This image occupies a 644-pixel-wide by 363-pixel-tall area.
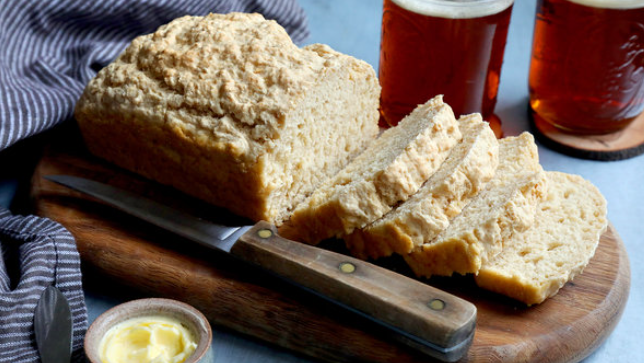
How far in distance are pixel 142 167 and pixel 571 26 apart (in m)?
2.22

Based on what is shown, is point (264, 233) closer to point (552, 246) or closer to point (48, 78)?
point (552, 246)

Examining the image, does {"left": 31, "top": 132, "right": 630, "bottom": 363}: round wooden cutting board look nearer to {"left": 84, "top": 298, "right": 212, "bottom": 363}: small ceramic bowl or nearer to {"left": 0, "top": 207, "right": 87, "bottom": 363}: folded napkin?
{"left": 0, "top": 207, "right": 87, "bottom": 363}: folded napkin

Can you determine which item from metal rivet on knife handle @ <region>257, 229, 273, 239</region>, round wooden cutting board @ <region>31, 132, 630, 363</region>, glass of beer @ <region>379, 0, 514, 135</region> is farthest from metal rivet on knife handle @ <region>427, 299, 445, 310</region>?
glass of beer @ <region>379, 0, 514, 135</region>

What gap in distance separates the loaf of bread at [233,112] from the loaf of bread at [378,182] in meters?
0.18

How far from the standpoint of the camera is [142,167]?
11.0ft

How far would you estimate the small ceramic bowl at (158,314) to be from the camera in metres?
2.27

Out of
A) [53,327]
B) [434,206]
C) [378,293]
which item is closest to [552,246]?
[434,206]

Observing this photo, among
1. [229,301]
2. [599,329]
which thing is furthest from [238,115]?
[599,329]

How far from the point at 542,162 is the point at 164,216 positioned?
2.08 m

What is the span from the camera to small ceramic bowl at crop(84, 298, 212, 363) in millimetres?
2271

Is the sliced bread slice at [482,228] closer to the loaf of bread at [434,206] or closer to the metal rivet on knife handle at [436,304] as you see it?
the loaf of bread at [434,206]

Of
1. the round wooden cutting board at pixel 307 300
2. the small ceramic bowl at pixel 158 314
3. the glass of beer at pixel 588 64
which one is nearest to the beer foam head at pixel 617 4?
the glass of beer at pixel 588 64

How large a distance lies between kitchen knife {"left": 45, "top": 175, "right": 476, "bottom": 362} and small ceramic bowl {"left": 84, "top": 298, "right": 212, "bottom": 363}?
14.8 inches

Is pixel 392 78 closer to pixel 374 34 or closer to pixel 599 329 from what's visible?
pixel 374 34
